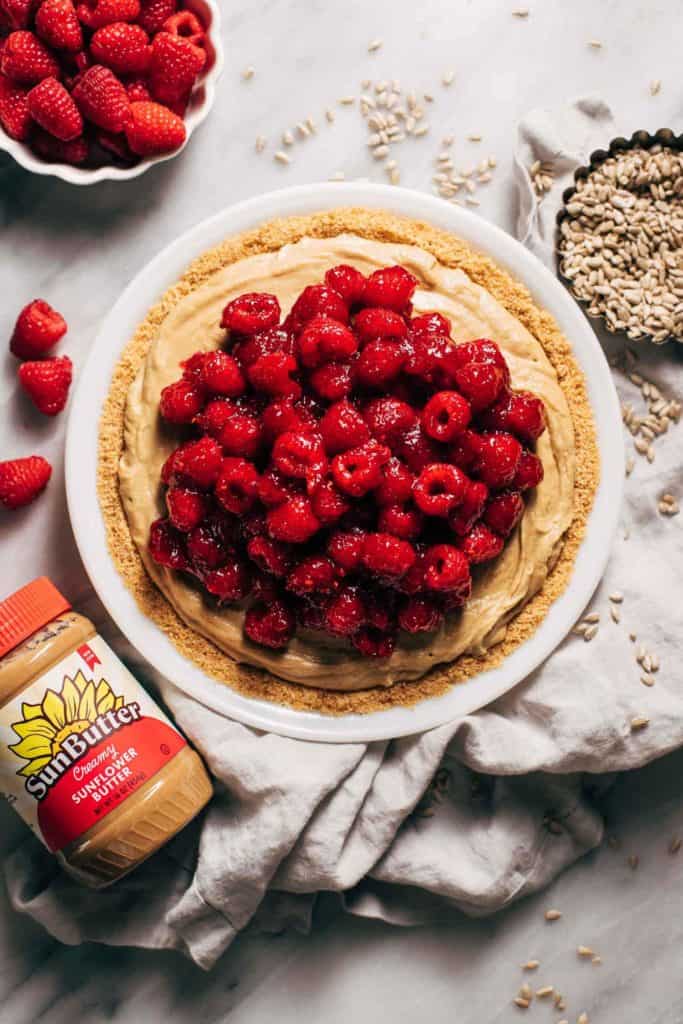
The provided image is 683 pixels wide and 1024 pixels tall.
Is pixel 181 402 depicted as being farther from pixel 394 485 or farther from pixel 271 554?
pixel 394 485

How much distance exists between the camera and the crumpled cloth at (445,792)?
10.2 feet

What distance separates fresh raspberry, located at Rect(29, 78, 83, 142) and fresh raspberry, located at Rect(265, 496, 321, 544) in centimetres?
143

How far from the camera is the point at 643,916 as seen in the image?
3.44 meters

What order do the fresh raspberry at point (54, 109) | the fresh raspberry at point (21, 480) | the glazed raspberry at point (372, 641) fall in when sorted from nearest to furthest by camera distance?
the glazed raspberry at point (372, 641), the fresh raspberry at point (54, 109), the fresh raspberry at point (21, 480)

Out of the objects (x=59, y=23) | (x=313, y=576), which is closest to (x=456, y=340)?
(x=313, y=576)

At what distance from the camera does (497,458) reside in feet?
9.06

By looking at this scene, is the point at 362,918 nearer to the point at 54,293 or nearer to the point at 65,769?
the point at 65,769

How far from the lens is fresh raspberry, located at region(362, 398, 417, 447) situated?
8.95 ft

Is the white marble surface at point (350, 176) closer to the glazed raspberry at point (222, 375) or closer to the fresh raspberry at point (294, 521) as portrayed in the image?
the glazed raspberry at point (222, 375)

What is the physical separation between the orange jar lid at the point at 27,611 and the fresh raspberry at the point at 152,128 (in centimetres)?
139

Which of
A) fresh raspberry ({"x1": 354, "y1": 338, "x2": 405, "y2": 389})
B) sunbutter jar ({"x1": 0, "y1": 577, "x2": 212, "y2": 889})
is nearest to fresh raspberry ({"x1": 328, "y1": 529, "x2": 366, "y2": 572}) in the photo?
fresh raspberry ({"x1": 354, "y1": 338, "x2": 405, "y2": 389})

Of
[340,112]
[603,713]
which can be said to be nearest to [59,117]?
[340,112]

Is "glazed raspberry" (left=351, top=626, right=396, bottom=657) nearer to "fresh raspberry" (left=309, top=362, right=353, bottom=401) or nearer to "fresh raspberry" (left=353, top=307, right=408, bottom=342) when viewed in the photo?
"fresh raspberry" (left=309, top=362, right=353, bottom=401)

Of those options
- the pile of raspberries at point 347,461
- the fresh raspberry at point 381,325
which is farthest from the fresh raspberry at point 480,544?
the fresh raspberry at point 381,325
